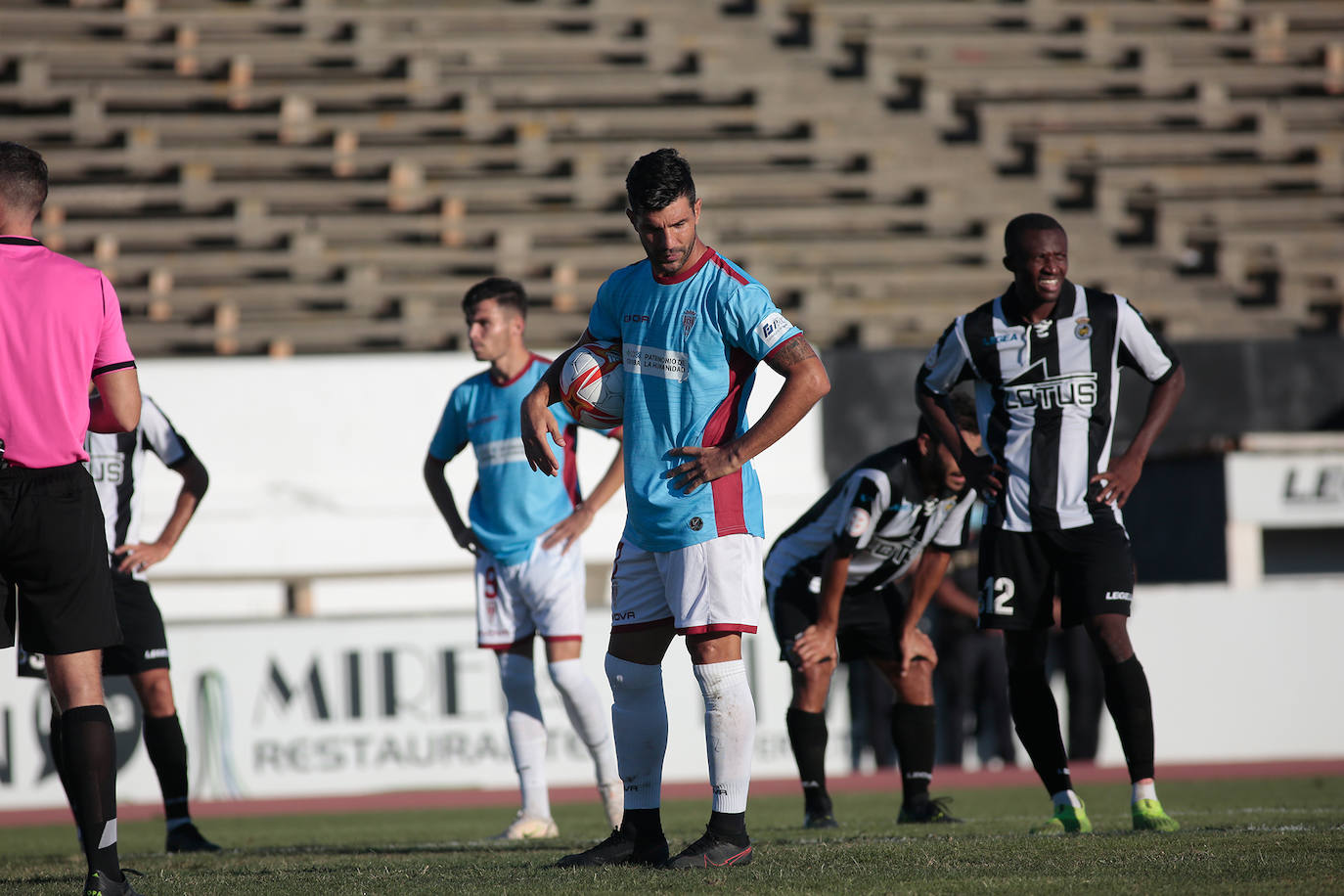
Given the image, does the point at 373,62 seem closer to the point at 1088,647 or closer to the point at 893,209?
the point at 893,209

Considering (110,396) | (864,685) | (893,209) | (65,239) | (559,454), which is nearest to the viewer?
(110,396)

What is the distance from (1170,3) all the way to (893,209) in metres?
5.76

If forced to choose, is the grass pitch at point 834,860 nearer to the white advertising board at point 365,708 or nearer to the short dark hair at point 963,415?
the short dark hair at point 963,415

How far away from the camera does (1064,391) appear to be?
554 cm

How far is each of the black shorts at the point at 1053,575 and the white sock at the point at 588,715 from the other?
1929mm

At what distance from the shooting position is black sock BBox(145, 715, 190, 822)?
248 inches

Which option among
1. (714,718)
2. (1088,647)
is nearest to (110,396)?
(714,718)

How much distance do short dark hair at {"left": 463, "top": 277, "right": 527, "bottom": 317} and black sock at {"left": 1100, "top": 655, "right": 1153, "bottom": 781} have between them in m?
3.06

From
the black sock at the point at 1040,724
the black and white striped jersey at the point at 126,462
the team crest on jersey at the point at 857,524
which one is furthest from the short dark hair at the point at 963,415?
the black and white striped jersey at the point at 126,462

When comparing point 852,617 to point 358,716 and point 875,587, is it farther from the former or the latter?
point 358,716

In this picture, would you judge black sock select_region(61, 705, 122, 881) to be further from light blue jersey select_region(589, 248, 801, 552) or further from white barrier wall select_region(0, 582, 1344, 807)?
white barrier wall select_region(0, 582, 1344, 807)

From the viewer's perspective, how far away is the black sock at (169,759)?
20.6ft

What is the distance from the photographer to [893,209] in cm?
1795

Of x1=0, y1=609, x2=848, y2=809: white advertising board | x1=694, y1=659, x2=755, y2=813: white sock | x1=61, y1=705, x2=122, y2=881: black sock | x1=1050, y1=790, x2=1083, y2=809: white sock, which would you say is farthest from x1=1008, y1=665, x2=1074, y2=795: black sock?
x1=0, y1=609, x2=848, y2=809: white advertising board
